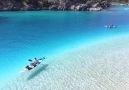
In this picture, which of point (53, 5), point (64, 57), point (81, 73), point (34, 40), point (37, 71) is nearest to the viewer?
point (81, 73)

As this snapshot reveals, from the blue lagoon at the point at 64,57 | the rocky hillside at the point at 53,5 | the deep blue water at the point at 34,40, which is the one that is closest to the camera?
the blue lagoon at the point at 64,57

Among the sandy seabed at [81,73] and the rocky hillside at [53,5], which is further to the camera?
the rocky hillside at [53,5]

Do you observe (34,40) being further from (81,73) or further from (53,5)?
(53,5)

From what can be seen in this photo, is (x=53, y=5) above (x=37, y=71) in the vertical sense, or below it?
below

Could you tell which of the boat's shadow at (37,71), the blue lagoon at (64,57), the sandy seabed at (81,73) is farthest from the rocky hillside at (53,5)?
the boat's shadow at (37,71)

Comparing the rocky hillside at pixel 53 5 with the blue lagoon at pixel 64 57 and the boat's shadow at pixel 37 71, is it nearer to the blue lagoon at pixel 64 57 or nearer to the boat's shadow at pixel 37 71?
the blue lagoon at pixel 64 57

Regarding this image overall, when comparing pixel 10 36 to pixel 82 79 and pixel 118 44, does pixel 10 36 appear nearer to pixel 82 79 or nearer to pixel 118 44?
pixel 118 44

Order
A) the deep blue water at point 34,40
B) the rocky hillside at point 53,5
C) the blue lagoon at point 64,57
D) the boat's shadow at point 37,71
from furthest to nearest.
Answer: the rocky hillside at point 53,5 < the deep blue water at point 34,40 < the boat's shadow at point 37,71 < the blue lagoon at point 64,57

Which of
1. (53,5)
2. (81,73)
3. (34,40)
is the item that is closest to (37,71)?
(81,73)

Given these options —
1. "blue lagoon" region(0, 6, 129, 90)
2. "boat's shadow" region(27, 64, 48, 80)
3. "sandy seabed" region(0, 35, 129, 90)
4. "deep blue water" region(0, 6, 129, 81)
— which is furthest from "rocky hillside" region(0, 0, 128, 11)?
"boat's shadow" region(27, 64, 48, 80)

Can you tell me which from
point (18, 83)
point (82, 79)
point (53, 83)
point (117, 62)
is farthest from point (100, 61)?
point (18, 83)
